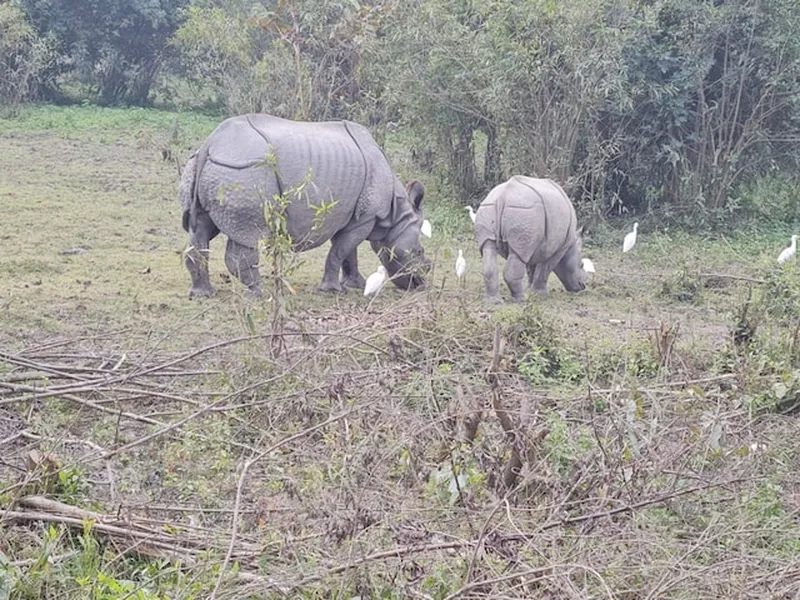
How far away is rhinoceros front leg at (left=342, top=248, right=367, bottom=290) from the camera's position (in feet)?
28.5

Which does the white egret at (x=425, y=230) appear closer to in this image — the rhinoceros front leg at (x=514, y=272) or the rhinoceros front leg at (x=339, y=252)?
the rhinoceros front leg at (x=339, y=252)

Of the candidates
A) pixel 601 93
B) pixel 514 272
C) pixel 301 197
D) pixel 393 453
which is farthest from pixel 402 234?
pixel 393 453

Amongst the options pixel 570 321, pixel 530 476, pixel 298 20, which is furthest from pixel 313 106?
pixel 530 476

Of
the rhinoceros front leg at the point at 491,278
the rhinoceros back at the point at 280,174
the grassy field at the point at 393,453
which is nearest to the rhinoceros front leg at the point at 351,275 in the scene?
the rhinoceros back at the point at 280,174

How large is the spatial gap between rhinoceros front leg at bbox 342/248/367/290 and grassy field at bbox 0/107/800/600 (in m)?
0.93

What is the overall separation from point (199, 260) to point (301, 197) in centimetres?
84

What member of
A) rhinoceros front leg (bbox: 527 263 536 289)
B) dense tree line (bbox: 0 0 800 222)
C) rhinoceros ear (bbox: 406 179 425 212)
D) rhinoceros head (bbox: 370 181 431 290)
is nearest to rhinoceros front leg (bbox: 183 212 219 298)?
rhinoceros head (bbox: 370 181 431 290)

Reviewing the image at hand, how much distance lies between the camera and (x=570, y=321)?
24.8 feet

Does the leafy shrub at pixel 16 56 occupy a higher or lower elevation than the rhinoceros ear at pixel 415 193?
lower

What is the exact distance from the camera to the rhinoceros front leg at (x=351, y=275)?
8695 millimetres

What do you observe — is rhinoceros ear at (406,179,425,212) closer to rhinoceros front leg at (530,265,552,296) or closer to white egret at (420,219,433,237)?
white egret at (420,219,433,237)

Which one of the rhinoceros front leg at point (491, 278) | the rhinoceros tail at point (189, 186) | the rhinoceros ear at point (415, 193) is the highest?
the rhinoceros tail at point (189, 186)

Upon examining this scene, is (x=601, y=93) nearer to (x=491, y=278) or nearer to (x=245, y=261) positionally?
(x=491, y=278)

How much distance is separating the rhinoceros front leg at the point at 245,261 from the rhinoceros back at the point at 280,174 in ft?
0.41
